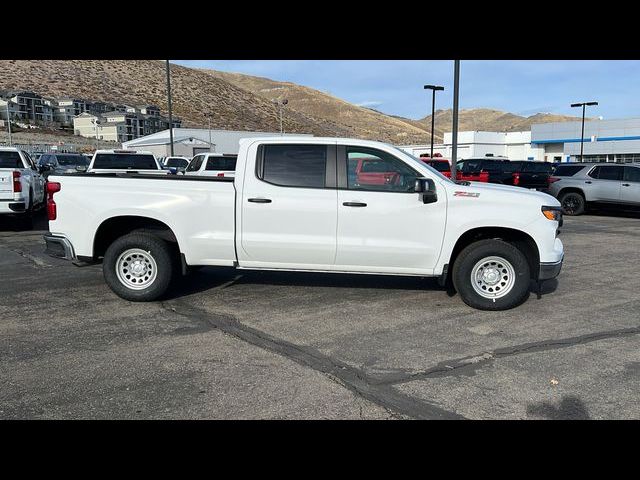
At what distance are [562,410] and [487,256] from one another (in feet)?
8.48

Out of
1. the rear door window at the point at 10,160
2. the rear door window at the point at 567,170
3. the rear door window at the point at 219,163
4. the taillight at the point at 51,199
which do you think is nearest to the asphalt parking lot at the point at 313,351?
the taillight at the point at 51,199

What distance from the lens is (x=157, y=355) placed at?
4648 millimetres

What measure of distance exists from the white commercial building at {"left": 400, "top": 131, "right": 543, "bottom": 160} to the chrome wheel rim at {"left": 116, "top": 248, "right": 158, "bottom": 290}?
5838 cm

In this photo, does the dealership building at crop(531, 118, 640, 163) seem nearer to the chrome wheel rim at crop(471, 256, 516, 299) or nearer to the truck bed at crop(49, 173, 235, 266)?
the chrome wheel rim at crop(471, 256, 516, 299)

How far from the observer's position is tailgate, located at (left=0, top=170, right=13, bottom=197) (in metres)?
11.2

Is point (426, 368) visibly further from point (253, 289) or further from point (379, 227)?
point (253, 289)

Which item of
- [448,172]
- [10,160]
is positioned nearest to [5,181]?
[10,160]

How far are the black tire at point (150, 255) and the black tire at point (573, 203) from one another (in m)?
14.5

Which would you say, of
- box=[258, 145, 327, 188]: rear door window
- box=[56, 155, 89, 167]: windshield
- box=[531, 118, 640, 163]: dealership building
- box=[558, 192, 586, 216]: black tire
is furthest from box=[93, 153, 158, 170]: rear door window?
box=[531, 118, 640, 163]: dealership building

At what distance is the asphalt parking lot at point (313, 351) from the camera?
3740 mm
